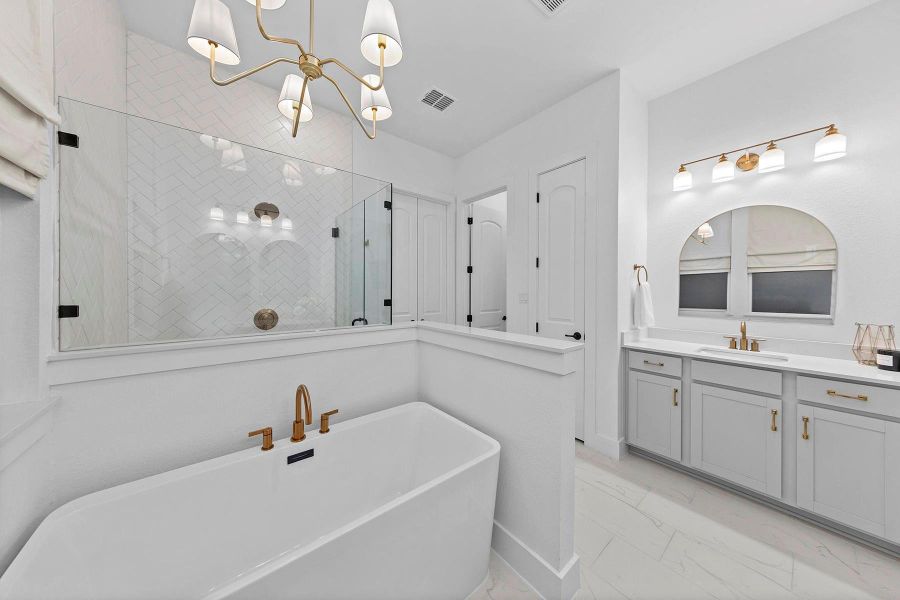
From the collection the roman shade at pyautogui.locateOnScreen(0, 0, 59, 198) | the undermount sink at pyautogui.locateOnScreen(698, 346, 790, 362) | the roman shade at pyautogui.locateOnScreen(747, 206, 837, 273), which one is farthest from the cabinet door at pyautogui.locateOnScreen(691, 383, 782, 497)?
the roman shade at pyautogui.locateOnScreen(0, 0, 59, 198)

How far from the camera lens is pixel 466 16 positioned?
5.90 ft

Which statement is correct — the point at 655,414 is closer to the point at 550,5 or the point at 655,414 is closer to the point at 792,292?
the point at 792,292

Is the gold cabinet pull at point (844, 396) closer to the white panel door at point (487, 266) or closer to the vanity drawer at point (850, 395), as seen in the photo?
the vanity drawer at point (850, 395)

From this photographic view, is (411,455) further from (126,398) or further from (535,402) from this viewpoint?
(126,398)

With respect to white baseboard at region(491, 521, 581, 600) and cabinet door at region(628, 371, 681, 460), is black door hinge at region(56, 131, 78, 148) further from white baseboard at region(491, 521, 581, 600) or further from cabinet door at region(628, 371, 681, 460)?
cabinet door at region(628, 371, 681, 460)

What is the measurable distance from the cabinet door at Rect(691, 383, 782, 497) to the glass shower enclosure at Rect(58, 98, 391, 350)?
214cm

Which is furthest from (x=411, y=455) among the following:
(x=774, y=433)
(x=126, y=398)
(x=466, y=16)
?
(x=466, y=16)

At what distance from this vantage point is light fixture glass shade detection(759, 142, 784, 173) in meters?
1.96

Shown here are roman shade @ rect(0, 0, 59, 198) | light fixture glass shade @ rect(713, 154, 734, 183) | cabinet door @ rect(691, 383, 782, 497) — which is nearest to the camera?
roman shade @ rect(0, 0, 59, 198)

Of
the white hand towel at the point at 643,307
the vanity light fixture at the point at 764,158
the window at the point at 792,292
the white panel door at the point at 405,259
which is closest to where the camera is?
the vanity light fixture at the point at 764,158

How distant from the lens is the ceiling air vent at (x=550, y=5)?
66.5 inches

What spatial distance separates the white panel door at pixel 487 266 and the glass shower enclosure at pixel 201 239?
166cm

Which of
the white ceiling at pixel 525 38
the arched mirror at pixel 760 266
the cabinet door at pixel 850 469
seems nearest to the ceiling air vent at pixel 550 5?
the white ceiling at pixel 525 38

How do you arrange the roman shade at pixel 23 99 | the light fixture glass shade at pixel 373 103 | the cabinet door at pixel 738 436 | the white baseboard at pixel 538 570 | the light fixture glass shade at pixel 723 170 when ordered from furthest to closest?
the light fixture glass shade at pixel 723 170 → the cabinet door at pixel 738 436 → the light fixture glass shade at pixel 373 103 → the white baseboard at pixel 538 570 → the roman shade at pixel 23 99
